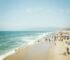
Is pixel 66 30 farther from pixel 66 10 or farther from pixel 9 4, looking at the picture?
pixel 9 4

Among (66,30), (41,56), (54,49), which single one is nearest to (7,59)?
(41,56)

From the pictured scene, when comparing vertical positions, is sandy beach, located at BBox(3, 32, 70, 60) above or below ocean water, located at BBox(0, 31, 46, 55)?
below

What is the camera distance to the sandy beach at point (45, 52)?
2900mm

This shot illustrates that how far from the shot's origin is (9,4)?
3.09 m

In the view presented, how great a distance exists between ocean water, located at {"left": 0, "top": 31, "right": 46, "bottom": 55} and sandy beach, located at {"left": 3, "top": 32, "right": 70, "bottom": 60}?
185mm

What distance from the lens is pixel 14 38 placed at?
134 inches

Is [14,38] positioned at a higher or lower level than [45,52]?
higher

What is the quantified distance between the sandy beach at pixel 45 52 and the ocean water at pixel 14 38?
0.19 m

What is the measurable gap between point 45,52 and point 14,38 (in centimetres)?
62

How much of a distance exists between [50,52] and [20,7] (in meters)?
0.77

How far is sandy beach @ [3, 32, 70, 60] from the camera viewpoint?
2900 mm

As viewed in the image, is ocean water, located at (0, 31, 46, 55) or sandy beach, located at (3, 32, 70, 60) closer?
sandy beach, located at (3, 32, 70, 60)

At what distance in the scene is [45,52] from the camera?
3.06 m

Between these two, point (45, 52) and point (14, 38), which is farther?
point (14, 38)
